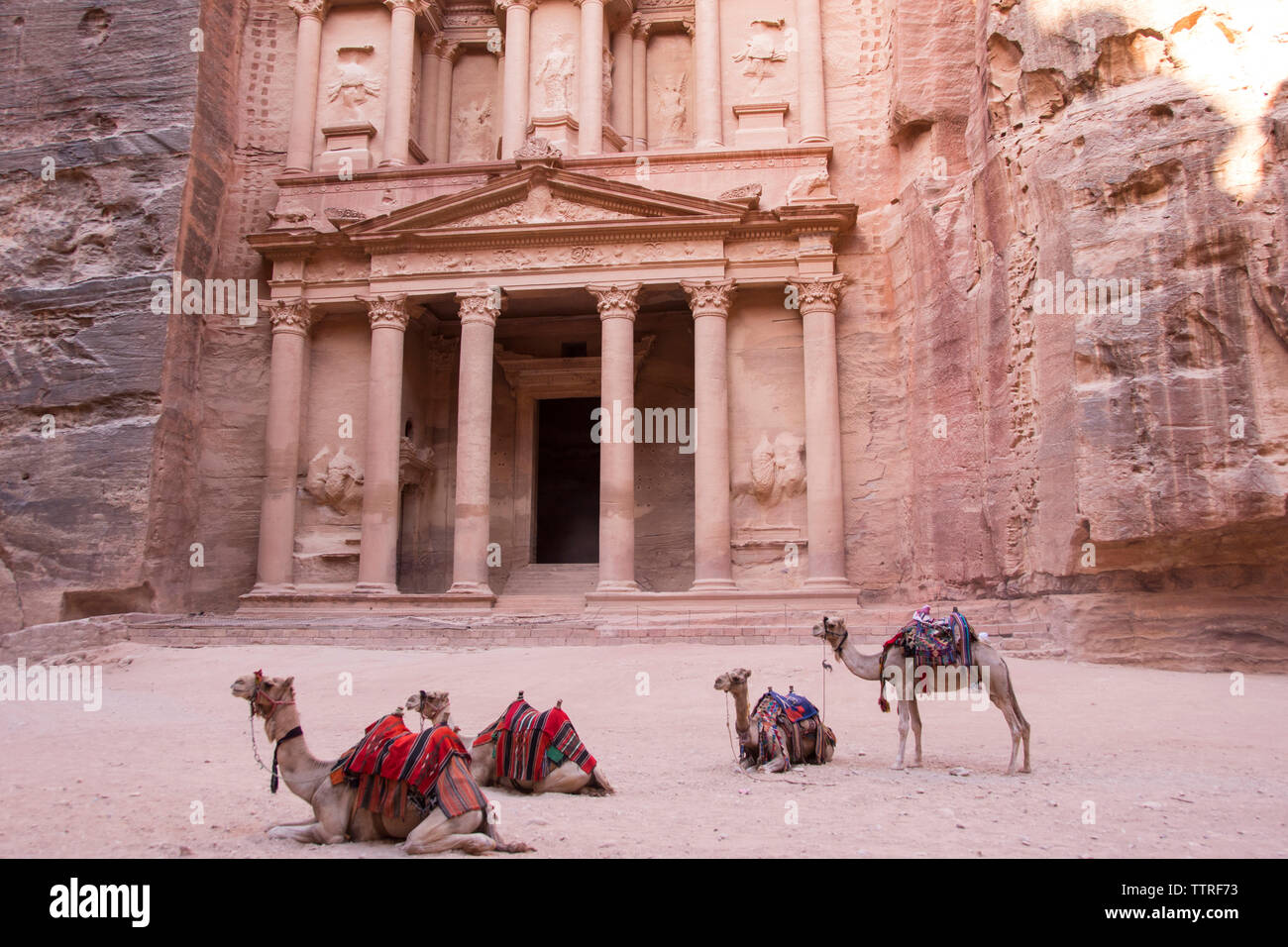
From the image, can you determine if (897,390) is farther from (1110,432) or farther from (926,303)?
(1110,432)

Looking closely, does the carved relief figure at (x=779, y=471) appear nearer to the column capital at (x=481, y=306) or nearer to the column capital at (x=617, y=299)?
the column capital at (x=617, y=299)

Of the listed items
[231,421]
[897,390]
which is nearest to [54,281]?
[231,421]

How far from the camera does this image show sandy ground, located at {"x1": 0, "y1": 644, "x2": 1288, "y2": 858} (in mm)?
5512

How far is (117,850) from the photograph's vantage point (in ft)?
17.4

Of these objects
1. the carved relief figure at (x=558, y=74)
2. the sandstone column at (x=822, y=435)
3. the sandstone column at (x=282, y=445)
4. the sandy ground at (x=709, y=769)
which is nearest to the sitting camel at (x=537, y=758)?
the sandy ground at (x=709, y=769)

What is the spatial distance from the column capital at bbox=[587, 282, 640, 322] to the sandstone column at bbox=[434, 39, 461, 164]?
817cm

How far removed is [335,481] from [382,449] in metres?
1.58

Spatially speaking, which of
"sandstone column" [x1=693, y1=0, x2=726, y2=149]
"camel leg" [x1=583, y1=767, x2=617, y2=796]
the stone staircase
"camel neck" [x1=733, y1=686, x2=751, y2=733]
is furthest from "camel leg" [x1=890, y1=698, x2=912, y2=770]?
"sandstone column" [x1=693, y1=0, x2=726, y2=149]

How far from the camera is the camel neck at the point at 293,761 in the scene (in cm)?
542

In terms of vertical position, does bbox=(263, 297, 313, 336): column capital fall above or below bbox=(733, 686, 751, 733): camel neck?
above

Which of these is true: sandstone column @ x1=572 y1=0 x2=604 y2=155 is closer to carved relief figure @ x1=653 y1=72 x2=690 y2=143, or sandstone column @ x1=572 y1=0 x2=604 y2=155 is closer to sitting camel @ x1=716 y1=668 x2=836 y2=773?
carved relief figure @ x1=653 y1=72 x2=690 y2=143

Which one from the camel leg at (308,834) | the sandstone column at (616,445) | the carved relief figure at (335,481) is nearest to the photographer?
the camel leg at (308,834)

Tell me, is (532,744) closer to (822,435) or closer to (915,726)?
(915,726)

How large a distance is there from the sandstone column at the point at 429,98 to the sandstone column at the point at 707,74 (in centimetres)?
→ 742
